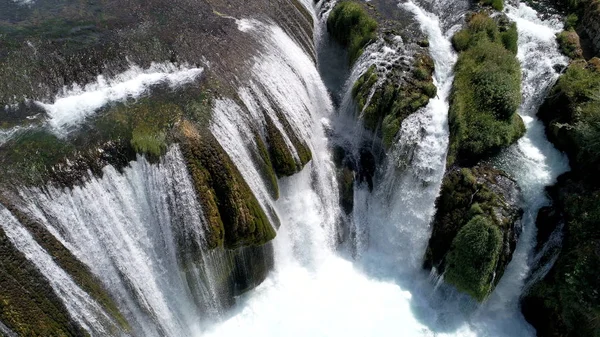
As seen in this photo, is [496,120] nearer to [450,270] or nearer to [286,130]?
[450,270]

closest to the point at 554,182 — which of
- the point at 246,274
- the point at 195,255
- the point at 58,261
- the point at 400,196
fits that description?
the point at 400,196

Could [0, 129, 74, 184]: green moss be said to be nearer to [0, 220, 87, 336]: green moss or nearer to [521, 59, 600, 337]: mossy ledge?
[0, 220, 87, 336]: green moss

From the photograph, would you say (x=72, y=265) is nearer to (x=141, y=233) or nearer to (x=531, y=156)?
(x=141, y=233)

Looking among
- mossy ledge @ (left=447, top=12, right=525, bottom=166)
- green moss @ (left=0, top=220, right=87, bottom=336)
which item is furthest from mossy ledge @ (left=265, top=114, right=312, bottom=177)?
green moss @ (left=0, top=220, right=87, bottom=336)

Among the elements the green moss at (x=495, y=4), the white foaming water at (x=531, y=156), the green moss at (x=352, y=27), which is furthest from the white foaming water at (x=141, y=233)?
the green moss at (x=495, y=4)

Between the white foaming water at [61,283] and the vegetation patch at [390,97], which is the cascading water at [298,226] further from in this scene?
the vegetation patch at [390,97]

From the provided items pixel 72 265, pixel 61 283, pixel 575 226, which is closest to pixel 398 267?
pixel 575 226

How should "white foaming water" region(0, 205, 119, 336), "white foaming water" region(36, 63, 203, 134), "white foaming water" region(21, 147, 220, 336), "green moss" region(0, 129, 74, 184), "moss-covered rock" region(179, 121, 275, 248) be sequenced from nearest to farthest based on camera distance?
"white foaming water" region(0, 205, 119, 336) < "green moss" region(0, 129, 74, 184) < "white foaming water" region(21, 147, 220, 336) < "moss-covered rock" region(179, 121, 275, 248) < "white foaming water" region(36, 63, 203, 134)
